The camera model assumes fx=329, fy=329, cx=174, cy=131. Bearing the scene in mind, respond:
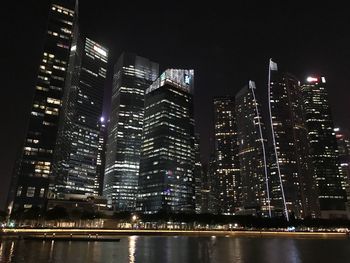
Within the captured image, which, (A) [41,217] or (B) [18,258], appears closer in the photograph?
(B) [18,258]

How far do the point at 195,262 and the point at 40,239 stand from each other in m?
74.6

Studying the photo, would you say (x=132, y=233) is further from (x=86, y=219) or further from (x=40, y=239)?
(x=40, y=239)

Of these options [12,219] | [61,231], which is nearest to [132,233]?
[61,231]

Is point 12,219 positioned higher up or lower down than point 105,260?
higher up

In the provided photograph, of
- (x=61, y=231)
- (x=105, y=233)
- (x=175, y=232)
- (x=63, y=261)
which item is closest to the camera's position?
(x=63, y=261)

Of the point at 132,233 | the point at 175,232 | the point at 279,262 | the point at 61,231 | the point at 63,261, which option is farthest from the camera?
the point at 175,232

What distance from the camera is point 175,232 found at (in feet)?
655

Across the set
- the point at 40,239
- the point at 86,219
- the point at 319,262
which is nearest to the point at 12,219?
the point at 86,219

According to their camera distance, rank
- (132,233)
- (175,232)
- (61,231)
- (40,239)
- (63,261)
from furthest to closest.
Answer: (175,232) < (132,233) < (61,231) < (40,239) < (63,261)

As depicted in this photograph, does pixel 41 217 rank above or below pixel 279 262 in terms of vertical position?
above

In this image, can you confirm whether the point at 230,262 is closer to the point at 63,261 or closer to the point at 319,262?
the point at 319,262

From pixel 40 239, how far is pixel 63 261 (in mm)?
65550

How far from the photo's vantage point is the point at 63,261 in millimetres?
56875

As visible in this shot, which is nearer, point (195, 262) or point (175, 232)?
point (195, 262)
